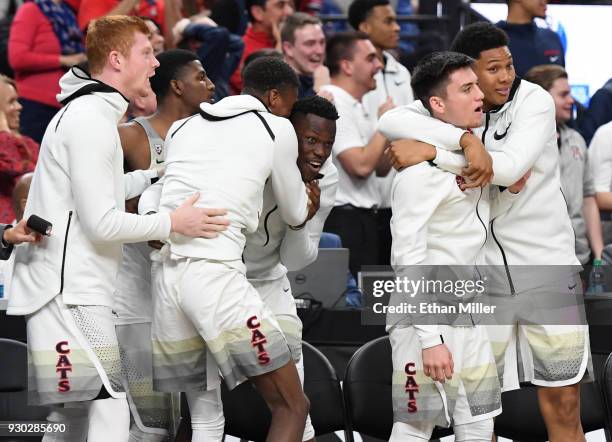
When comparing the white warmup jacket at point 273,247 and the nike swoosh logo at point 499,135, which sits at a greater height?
the nike swoosh logo at point 499,135

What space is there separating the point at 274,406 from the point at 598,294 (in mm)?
1990

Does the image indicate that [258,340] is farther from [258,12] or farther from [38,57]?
[258,12]

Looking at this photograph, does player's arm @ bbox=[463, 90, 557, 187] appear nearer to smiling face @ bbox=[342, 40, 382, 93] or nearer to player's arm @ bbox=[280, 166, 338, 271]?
player's arm @ bbox=[280, 166, 338, 271]

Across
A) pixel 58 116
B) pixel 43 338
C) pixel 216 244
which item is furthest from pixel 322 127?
pixel 43 338

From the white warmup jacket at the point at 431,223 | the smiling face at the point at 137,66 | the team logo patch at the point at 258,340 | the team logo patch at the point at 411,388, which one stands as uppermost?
the smiling face at the point at 137,66

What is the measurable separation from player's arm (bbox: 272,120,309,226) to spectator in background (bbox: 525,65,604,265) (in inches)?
117

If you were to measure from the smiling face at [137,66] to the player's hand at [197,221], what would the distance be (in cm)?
49

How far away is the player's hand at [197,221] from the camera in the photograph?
446 cm

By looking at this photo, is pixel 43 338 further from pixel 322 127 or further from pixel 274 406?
pixel 322 127

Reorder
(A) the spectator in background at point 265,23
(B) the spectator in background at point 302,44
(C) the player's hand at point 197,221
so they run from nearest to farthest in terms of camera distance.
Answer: (C) the player's hand at point 197,221 < (B) the spectator in background at point 302,44 < (A) the spectator in background at point 265,23

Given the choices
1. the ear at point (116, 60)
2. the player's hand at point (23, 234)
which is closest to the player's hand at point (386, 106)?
the ear at point (116, 60)

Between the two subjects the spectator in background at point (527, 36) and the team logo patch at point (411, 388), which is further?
the spectator in background at point (527, 36)

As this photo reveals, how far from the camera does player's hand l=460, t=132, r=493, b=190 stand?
464 centimetres

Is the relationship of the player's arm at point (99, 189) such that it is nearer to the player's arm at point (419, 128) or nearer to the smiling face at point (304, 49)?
the player's arm at point (419, 128)
